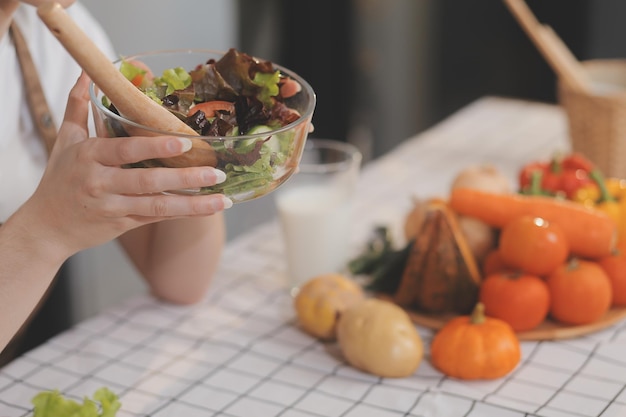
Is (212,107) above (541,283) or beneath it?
above

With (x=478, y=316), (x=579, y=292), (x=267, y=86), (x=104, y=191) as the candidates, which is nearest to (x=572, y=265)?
(x=579, y=292)

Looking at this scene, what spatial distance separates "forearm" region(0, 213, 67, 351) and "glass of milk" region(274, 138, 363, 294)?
501mm

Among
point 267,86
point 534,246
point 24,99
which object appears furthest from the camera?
point 24,99

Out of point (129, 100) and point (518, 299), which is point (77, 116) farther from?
point (518, 299)

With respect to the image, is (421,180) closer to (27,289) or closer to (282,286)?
(282,286)

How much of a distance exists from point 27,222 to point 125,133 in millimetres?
184

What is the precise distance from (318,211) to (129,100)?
0.61m

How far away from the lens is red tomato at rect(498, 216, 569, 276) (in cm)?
116

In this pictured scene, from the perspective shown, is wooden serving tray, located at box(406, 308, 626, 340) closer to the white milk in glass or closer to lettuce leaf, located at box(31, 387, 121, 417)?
the white milk in glass

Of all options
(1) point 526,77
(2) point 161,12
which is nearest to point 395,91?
(1) point 526,77

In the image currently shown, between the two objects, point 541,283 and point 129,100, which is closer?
point 129,100

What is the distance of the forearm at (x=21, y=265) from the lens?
938 mm

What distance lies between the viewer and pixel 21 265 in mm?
949

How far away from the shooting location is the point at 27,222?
93 centimetres
